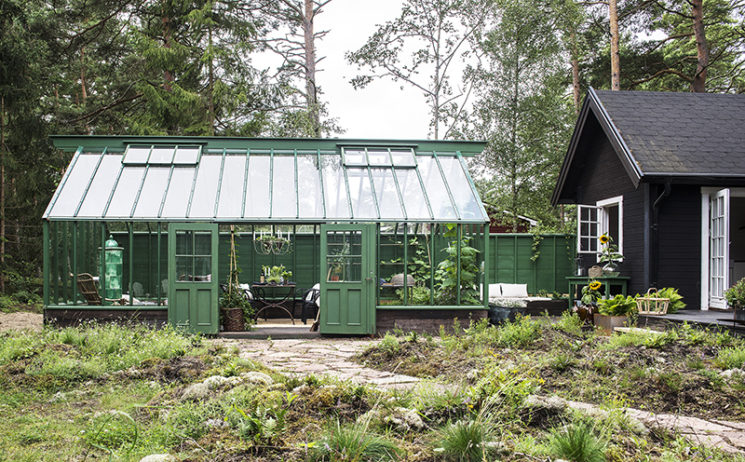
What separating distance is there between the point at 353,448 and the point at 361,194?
688cm

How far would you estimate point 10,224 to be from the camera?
52.7ft

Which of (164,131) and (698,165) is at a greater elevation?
(164,131)

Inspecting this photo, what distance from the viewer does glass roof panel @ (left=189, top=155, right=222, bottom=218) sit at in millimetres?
9008

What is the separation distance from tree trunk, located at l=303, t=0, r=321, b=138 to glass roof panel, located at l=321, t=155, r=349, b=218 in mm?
7779

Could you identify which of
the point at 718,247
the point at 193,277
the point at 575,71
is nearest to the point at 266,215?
the point at 193,277

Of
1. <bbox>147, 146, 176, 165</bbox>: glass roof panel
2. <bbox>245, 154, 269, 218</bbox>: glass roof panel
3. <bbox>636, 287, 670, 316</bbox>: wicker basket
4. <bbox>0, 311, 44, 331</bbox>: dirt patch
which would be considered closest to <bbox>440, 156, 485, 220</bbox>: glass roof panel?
<bbox>636, 287, 670, 316</bbox>: wicker basket

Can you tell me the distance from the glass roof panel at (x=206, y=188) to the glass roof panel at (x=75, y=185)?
5.48 ft

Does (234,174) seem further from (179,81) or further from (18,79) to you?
(179,81)

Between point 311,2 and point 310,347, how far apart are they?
43.4ft

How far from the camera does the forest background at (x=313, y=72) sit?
15023 mm

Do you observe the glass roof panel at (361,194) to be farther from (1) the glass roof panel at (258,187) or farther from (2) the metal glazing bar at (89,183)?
(2) the metal glazing bar at (89,183)

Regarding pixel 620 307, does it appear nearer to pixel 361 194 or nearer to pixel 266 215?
pixel 361 194

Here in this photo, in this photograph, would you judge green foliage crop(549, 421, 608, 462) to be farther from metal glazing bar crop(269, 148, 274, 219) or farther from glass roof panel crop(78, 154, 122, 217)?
glass roof panel crop(78, 154, 122, 217)

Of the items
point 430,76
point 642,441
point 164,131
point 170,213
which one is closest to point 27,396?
point 642,441
